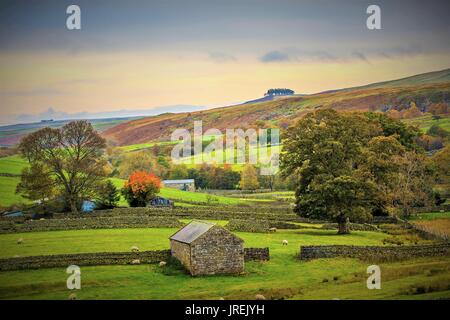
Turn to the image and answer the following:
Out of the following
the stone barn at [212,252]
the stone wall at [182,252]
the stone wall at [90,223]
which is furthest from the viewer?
the stone wall at [90,223]

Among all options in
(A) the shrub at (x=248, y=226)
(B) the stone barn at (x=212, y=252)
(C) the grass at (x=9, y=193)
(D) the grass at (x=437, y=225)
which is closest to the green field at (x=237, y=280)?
(B) the stone barn at (x=212, y=252)

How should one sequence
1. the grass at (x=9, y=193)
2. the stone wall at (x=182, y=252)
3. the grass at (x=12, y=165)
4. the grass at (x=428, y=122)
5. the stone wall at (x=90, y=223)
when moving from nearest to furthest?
the stone wall at (x=182, y=252), the stone wall at (x=90, y=223), the grass at (x=9, y=193), the grass at (x=12, y=165), the grass at (x=428, y=122)

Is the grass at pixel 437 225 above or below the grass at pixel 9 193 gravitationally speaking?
below

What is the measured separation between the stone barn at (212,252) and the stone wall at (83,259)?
2626 millimetres

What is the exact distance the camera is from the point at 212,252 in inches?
1660

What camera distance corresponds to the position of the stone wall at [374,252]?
4650 cm

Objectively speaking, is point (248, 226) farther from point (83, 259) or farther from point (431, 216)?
point (431, 216)

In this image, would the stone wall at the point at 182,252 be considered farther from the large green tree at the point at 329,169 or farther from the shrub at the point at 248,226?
the large green tree at the point at 329,169

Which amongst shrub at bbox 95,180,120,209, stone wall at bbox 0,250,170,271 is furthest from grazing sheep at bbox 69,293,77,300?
shrub at bbox 95,180,120,209

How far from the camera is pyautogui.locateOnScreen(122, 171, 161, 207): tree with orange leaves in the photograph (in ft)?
244

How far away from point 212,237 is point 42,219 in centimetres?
2620

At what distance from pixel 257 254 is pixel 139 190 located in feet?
102

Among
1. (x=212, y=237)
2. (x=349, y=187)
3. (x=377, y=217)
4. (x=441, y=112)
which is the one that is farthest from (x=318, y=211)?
(x=441, y=112)

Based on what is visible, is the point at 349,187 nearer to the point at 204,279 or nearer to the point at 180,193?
the point at 204,279
